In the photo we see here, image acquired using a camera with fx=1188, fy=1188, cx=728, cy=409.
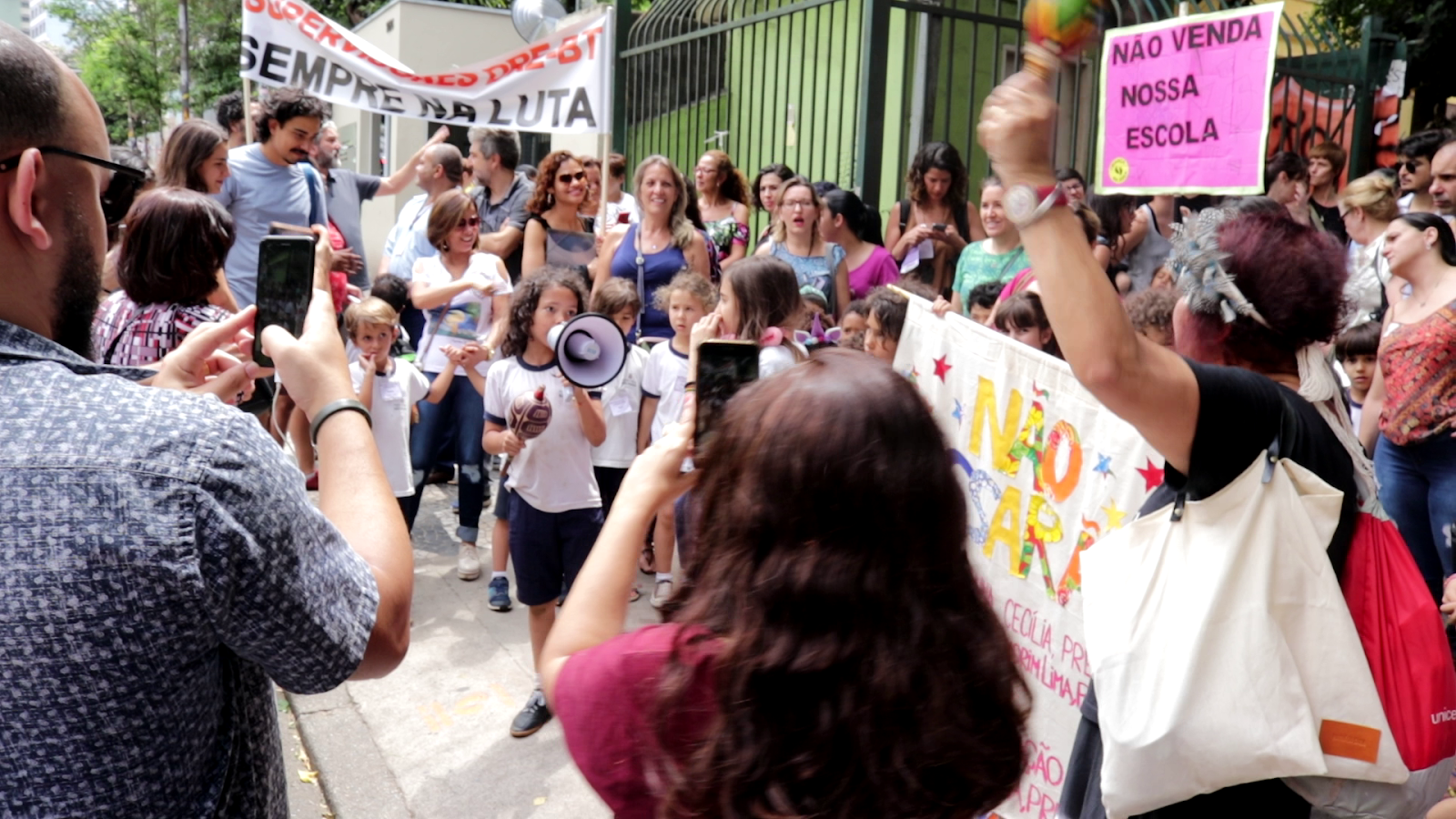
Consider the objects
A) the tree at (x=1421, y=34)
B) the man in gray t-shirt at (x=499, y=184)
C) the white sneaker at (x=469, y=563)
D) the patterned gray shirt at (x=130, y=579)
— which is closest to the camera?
the patterned gray shirt at (x=130, y=579)

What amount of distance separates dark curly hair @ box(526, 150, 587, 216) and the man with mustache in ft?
4.16

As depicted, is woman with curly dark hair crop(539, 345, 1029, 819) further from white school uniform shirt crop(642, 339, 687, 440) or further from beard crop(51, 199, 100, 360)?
white school uniform shirt crop(642, 339, 687, 440)

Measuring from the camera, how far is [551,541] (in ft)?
15.1

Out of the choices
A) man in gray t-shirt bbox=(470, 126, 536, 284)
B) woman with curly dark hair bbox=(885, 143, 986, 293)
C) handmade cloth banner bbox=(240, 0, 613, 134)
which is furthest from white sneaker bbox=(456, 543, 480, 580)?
woman with curly dark hair bbox=(885, 143, 986, 293)

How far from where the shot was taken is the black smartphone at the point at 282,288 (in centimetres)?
200

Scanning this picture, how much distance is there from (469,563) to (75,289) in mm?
4977

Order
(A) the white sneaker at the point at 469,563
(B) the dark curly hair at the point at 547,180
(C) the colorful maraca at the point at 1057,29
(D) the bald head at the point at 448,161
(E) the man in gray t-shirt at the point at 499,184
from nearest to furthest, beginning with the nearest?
(C) the colorful maraca at the point at 1057,29, (A) the white sneaker at the point at 469,563, (B) the dark curly hair at the point at 547,180, (D) the bald head at the point at 448,161, (E) the man in gray t-shirt at the point at 499,184

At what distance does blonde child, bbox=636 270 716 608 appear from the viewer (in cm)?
538

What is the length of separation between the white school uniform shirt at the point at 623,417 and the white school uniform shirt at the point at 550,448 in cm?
42

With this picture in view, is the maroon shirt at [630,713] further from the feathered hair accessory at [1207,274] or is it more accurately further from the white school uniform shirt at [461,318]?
the white school uniform shirt at [461,318]

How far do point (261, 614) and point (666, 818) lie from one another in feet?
1.59

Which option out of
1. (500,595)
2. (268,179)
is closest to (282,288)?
(500,595)

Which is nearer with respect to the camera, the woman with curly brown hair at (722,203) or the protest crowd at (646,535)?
the protest crowd at (646,535)

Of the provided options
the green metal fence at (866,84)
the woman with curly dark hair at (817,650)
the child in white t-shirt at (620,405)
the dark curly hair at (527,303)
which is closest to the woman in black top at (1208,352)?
the woman with curly dark hair at (817,650)
